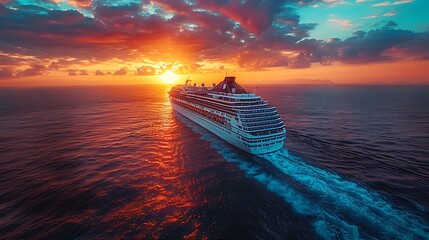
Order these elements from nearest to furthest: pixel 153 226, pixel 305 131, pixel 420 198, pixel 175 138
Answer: pixel 153 226, pixel 420 198, pixel 175 138, pixel 305 131

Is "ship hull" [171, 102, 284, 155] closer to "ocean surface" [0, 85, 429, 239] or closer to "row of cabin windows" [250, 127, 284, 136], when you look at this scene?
"ocean surface" [0, 85, 429, 239]

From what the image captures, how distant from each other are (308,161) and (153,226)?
3085cm

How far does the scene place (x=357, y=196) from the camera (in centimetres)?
2633

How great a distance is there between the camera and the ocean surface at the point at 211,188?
69.7 feet

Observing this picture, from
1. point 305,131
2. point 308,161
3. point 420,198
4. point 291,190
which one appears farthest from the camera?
point 305,131

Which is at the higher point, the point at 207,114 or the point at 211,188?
the point at 207,114

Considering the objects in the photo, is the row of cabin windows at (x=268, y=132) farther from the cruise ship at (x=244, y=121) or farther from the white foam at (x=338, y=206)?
the white foam at (x=338, y=206)

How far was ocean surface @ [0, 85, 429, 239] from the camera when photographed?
21250 millimetres

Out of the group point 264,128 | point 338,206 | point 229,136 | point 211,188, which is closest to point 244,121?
point 264,128

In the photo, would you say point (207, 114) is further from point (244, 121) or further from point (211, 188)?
point (211, 188)

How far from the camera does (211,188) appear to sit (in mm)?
29203

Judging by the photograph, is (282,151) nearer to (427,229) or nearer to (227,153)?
(227,153)

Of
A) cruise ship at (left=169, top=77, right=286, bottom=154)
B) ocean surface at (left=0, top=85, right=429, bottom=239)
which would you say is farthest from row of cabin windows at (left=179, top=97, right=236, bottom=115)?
ocean surface at (left=0, top=85, right=429, bottom=239)

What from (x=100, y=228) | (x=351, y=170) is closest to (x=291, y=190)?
(x=351, y=170)
